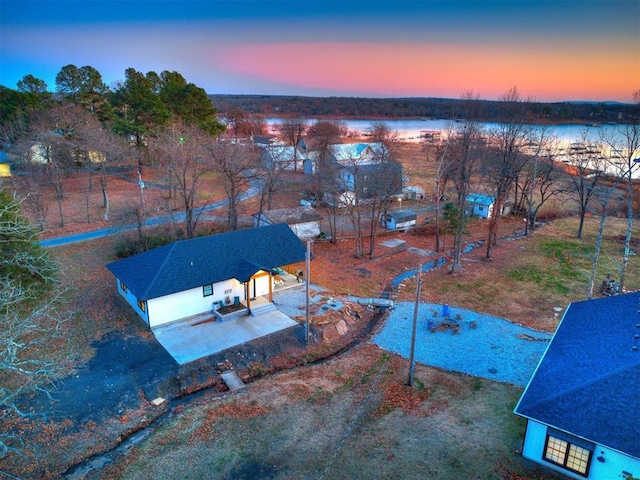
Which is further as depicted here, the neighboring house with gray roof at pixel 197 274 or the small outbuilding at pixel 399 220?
the small outbuilding at pixel 399 220

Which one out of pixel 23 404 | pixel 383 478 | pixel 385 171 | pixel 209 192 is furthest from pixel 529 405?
pixel 209 192

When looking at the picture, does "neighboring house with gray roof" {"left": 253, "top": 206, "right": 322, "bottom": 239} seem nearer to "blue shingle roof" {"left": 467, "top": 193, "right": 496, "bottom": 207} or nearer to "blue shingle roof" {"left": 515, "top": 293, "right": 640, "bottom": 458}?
"blue shingle roof" {"left": 467, "top": 193, "right": 496, "bottom": 207}

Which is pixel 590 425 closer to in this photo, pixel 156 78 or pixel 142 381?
pixel 142 381

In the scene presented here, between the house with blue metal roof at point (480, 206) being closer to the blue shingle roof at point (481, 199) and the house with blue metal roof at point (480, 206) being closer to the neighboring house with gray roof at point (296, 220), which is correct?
the blue shingle roof at point (481, 199)

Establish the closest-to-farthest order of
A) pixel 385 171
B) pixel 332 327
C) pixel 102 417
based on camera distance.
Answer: pixel 102 417 < pixel 332 327 < pixel 385 171

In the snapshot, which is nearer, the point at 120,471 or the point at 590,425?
the point at 590,425

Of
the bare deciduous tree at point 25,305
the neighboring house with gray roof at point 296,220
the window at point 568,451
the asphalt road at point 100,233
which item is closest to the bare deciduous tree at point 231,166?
the neighboring house with gray roof at point 296,220
